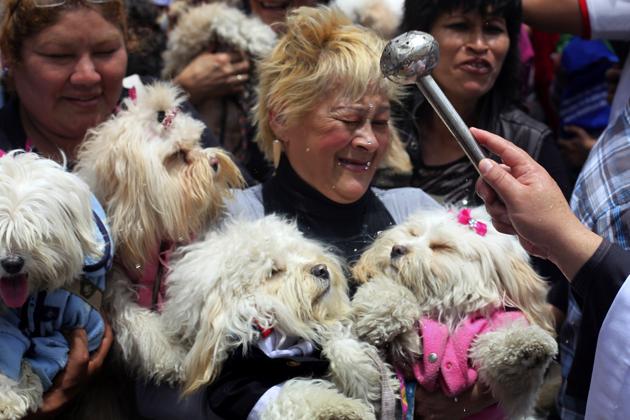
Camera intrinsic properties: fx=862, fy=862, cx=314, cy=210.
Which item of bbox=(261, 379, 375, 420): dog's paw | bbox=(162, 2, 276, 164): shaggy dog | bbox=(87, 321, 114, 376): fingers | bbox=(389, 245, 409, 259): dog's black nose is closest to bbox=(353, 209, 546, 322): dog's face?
bbox=(389, 245, 409, 259): dog's black nose

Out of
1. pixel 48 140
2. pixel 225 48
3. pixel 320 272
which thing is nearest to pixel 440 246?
pixel 320 272

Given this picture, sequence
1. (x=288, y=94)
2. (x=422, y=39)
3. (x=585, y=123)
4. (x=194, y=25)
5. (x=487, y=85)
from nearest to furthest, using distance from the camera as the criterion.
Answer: (x=422, y=39)
(x=288, y=94)
(x=487, y=85)
(x=194, y=25)
(x=585, y=123)

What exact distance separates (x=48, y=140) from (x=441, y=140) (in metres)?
1.73

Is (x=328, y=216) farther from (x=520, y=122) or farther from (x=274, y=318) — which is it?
(x=520, y=122)

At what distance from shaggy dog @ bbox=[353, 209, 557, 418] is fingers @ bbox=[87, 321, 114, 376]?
81 cm

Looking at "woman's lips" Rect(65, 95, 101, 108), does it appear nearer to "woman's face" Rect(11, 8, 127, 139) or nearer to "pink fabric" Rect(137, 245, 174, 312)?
"woman's face" Rect(11, 8, 127, 139)

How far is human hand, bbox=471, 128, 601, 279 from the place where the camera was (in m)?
2.08

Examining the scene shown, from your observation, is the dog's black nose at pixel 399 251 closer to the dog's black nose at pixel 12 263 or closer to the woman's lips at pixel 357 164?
Answer: the woman's lips at pixel 357 164

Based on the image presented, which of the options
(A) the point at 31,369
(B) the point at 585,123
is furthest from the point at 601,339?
(B) the point at 585,123

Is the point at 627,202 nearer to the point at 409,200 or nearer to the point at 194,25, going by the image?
the point at 409,200

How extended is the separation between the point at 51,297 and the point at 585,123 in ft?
10.6

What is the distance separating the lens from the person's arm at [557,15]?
3373 millimetres

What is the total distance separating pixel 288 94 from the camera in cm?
316

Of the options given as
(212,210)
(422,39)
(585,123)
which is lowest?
(585,123)
